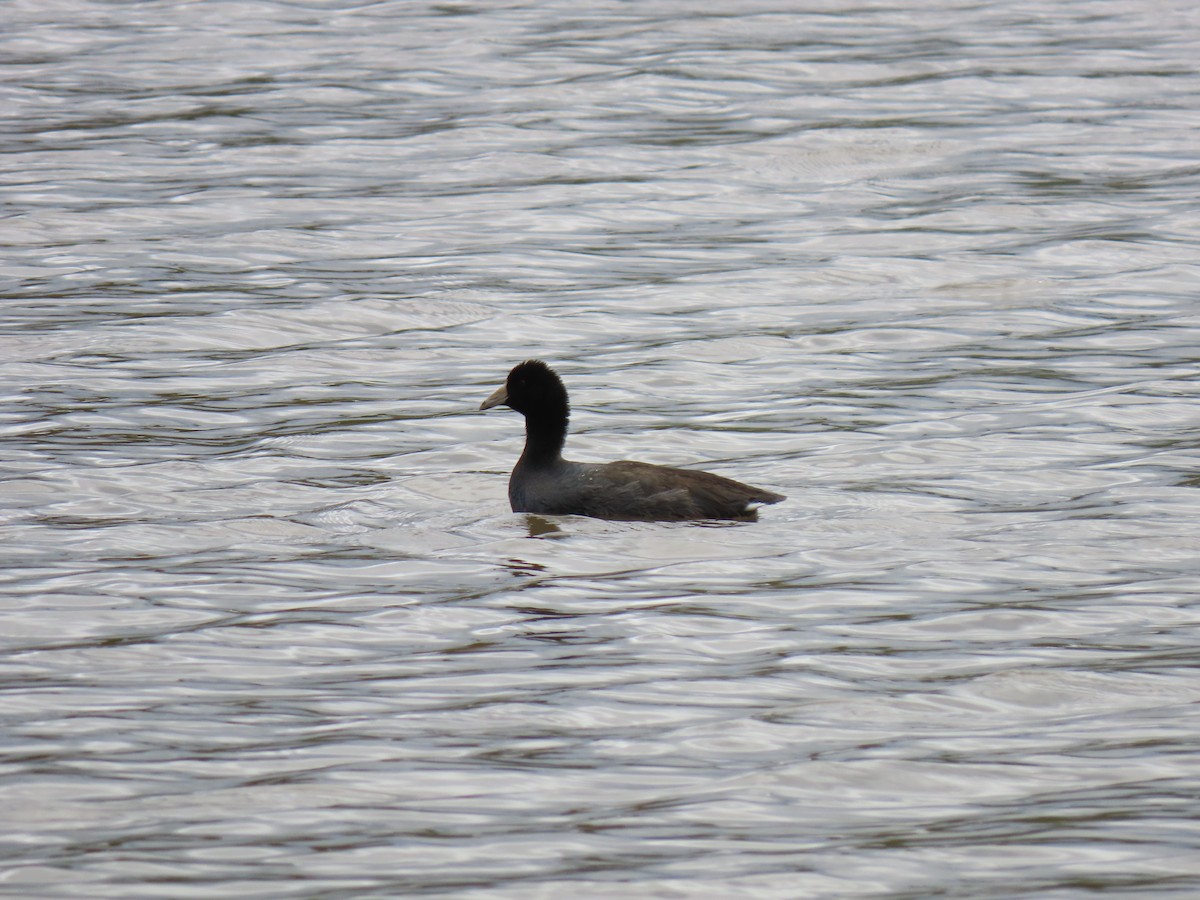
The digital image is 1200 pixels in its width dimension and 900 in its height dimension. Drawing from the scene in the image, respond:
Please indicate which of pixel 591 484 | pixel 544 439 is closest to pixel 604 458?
pixel 544 439

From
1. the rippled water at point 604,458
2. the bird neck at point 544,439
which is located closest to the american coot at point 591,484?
the bird neck at point 544,439

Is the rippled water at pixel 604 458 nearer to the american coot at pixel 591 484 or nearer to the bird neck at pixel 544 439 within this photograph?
the american coot at pixel 591 484

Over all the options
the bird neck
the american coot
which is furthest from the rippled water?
the bird neck

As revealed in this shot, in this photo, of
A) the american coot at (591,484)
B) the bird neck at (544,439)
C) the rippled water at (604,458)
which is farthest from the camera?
the bird neck at (544,439)

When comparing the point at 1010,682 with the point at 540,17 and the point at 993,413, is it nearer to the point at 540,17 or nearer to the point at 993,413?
the point at 993,413

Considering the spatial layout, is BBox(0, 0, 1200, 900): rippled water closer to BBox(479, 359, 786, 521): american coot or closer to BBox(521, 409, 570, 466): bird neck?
BBox(479, 359, 786, 521): american coot

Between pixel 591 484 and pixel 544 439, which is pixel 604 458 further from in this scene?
pixel 591 484

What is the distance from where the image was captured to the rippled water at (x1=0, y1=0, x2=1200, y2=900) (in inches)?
287

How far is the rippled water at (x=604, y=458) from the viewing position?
729 centimetres

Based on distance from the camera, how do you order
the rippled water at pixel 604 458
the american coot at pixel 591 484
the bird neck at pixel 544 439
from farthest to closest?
the bird neck at pixel 544 439
the american coot at pixel 591 484
the rippled water at pixel 604 458

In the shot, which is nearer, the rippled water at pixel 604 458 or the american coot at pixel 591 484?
the rippled water at pixel 604 458

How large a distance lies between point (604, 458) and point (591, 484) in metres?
1.80

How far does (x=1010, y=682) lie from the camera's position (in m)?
8.70

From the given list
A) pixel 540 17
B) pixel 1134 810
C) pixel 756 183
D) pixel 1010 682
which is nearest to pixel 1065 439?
pixel 1010 682
